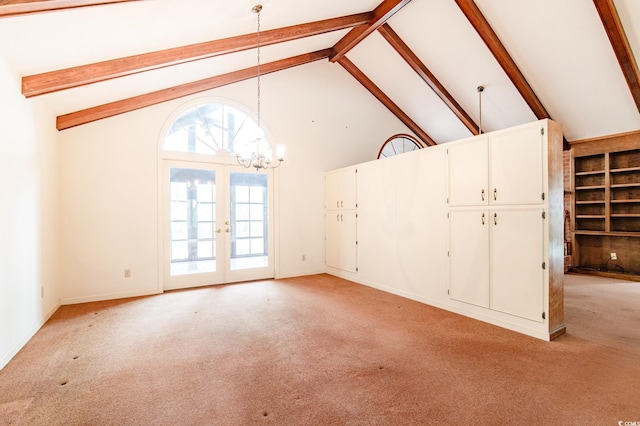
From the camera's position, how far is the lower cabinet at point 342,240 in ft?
17.5

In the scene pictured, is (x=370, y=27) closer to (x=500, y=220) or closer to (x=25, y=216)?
(x=500, y=220)

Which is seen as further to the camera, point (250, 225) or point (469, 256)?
point (250, 225)

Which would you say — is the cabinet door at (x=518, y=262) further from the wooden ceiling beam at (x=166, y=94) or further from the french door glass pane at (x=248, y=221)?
the wooden ceiling beam at (x=166, y=94)

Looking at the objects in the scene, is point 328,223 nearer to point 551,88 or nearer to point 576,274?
point 551,88

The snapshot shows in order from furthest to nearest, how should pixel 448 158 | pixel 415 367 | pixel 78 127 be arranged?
pixel 78 127
pixel 448 158
pixel 415 367

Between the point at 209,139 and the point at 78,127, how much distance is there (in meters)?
1.74

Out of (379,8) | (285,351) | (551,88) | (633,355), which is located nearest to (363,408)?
(285,351)

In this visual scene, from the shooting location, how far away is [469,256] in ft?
11.5

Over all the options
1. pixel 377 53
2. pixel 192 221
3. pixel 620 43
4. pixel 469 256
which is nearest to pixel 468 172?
pixel 469 256

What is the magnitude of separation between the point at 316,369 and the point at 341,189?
3.75m

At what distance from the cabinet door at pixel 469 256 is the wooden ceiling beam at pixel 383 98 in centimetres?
374

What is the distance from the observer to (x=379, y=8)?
432cm

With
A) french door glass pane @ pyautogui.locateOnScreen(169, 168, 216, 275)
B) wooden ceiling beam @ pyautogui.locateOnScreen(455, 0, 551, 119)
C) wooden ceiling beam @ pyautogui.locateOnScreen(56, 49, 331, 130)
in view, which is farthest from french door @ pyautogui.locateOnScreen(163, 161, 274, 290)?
wooden ceiling beam @ pyautogui.locateOnScreen(455, 0, 551, 119)

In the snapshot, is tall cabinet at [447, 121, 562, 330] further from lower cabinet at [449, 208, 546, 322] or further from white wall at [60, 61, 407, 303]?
white wall at [60, 61, 407, 303]
